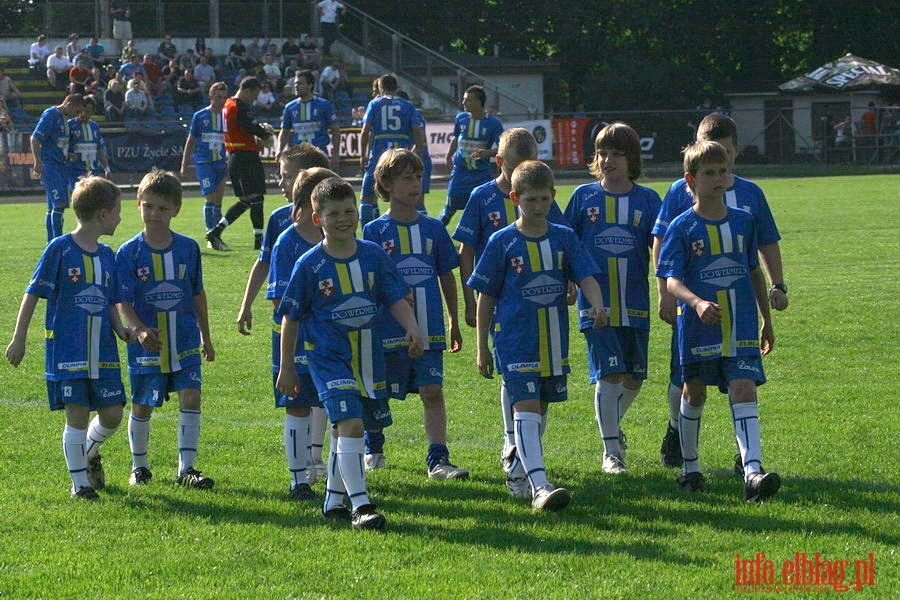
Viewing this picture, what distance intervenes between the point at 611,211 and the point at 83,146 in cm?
1172

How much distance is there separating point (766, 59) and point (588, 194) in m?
47.2

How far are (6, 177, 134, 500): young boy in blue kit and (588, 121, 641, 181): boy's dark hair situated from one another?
2.49 metres

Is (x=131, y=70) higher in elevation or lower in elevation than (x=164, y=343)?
higher

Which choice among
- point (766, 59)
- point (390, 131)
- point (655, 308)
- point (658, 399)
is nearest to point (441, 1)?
point (766, 59)

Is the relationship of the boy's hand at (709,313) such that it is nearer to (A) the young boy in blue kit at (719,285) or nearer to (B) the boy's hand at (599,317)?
(A) the young boy in blue kit at (719,285)

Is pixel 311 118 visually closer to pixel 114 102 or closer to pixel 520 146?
pixel 520 146

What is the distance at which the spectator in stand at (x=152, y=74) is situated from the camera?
35.1 metres

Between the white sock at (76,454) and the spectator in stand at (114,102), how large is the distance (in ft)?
88.6

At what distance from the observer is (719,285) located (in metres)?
6.15

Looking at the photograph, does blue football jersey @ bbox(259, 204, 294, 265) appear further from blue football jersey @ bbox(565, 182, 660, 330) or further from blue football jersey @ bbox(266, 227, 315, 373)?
blue football jersey @ bbox(565, 182, 660, 330)

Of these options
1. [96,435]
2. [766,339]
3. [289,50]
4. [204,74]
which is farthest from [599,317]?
[289,50]

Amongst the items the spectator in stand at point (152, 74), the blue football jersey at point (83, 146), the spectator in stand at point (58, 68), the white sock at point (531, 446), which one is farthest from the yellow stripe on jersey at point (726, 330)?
the spectator in stand at point (58, 68)

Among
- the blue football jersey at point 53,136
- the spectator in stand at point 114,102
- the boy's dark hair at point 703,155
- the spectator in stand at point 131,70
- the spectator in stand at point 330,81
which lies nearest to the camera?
the boy's dark hair at point 703,155

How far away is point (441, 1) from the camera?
168 feet
